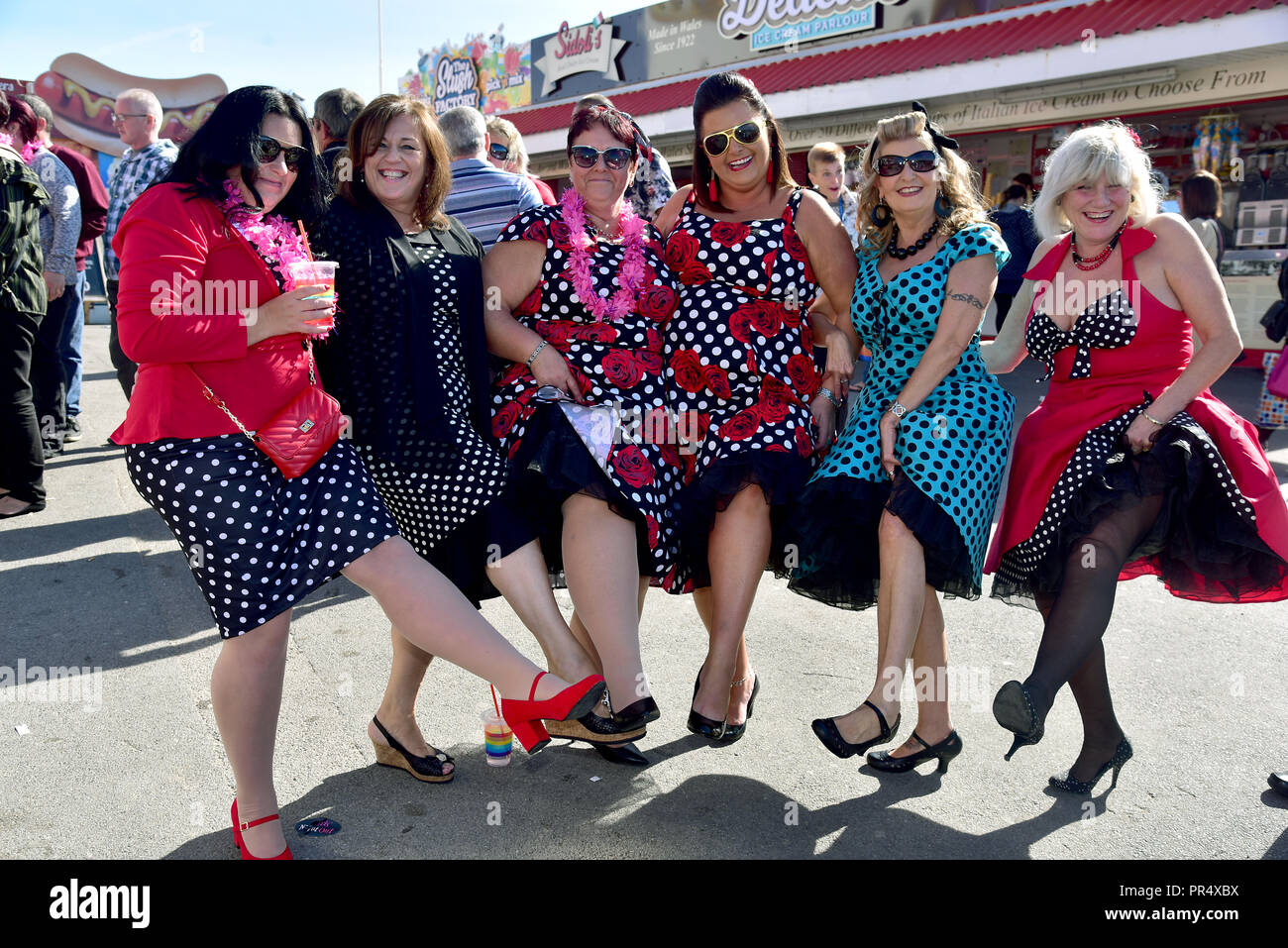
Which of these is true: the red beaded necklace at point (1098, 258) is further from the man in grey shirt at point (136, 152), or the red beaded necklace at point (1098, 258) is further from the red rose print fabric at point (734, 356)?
the man in grey shirt at point (136, 152)

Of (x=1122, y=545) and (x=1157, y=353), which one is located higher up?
(x=1157, y=353)

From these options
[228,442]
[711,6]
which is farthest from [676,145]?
[228,442]

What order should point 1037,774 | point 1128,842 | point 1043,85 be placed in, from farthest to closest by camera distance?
point 1043,85
point 1037,774
point 1128,842

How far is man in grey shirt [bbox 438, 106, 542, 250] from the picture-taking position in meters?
4.15

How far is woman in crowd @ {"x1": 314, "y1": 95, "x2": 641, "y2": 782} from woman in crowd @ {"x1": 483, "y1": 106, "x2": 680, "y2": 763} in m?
0.10

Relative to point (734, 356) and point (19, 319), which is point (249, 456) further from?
point (19, 319)

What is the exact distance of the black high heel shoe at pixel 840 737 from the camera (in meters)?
2.79

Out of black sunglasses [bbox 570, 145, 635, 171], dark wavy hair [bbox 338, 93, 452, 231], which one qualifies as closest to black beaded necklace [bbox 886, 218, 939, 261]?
black sunglasses [bbox 570, 145, 635, 171]

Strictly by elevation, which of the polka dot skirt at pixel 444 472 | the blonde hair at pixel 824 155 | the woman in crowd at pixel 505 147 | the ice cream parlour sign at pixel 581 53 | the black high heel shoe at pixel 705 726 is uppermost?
the ice cream parlour sign at pixel 581 53

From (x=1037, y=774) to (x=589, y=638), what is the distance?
1413 mm

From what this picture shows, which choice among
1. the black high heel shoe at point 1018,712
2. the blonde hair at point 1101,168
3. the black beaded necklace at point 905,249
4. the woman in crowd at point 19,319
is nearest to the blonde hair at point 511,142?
the woman in crowd at point 19,319

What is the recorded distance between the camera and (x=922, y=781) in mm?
3086

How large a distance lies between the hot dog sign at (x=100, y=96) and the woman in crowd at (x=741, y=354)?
24.0m
